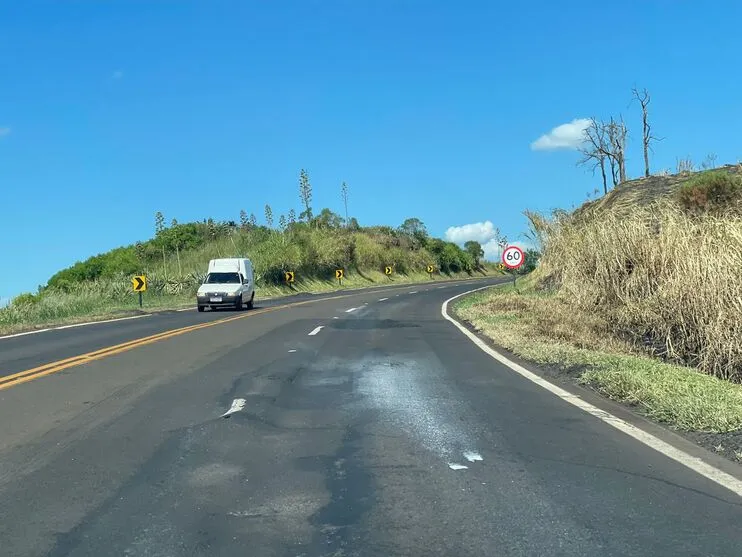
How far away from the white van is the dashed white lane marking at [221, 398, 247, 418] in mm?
21805

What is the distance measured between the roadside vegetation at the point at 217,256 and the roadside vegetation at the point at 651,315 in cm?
1553

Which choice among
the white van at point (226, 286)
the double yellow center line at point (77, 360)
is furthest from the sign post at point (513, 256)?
the double yellow center line at point (77, 360)

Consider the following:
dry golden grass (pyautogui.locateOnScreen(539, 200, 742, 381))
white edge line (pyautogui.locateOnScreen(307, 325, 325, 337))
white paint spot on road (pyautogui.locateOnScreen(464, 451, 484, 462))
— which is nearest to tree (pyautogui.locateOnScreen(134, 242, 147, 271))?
white edge line (pyautogui.locateOnScreen(307, 325, 325, 337))

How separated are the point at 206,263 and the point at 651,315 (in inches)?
1804

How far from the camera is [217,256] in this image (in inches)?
2296

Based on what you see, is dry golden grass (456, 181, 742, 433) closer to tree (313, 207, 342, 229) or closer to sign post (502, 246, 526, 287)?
sign post (502, 246, 526, 287)

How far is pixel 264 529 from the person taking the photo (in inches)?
184

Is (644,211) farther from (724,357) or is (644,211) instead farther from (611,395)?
(611,395)

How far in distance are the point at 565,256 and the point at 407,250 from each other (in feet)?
267

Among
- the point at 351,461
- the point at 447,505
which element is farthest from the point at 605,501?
the point at 351,461

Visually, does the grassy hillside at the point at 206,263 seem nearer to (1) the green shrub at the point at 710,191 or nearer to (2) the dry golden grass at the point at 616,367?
(2) the dry golden grass at the point at 616,367

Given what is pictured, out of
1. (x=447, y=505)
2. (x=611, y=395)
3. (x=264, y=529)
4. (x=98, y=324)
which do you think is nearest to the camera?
(x=264, y=529)

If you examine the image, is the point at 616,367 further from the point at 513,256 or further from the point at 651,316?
the point at 513,256

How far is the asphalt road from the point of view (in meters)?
4.50
